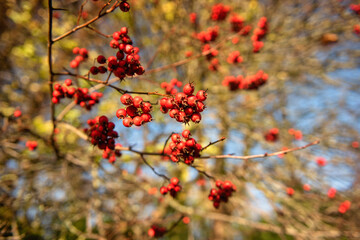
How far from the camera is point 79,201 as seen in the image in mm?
3939

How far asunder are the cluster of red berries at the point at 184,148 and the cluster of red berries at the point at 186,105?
137 millimetres

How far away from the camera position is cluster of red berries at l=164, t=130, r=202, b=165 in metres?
1.55

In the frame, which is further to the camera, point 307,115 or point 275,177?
point 307,115

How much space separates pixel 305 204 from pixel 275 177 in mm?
824

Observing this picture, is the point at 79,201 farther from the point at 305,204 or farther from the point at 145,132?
the point at 305,204

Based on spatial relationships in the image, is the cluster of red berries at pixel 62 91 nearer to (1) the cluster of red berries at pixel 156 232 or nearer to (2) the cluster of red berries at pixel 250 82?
(1) the cluster of red berries at pixel 156 232

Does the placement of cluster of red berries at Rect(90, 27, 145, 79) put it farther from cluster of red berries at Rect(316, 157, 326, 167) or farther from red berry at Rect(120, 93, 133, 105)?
cluster of red berries at Rect(316, 157, 326, 167)

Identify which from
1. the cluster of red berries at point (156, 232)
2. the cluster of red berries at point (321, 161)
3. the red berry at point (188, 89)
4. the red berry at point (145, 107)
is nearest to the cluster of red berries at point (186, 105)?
the red berry at point (188, 89)

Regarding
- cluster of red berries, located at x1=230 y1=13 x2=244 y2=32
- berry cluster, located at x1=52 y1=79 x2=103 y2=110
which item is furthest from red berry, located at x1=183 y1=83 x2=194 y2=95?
cluster of red berries, located at x1=230 y1=13 x2=244 y2=32

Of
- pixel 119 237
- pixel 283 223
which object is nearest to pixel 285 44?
pixel 283 223

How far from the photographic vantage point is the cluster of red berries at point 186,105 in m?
1.45

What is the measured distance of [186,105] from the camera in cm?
146

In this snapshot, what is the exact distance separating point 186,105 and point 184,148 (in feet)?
1.07

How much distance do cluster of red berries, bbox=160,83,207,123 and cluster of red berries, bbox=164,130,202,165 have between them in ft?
0.45
